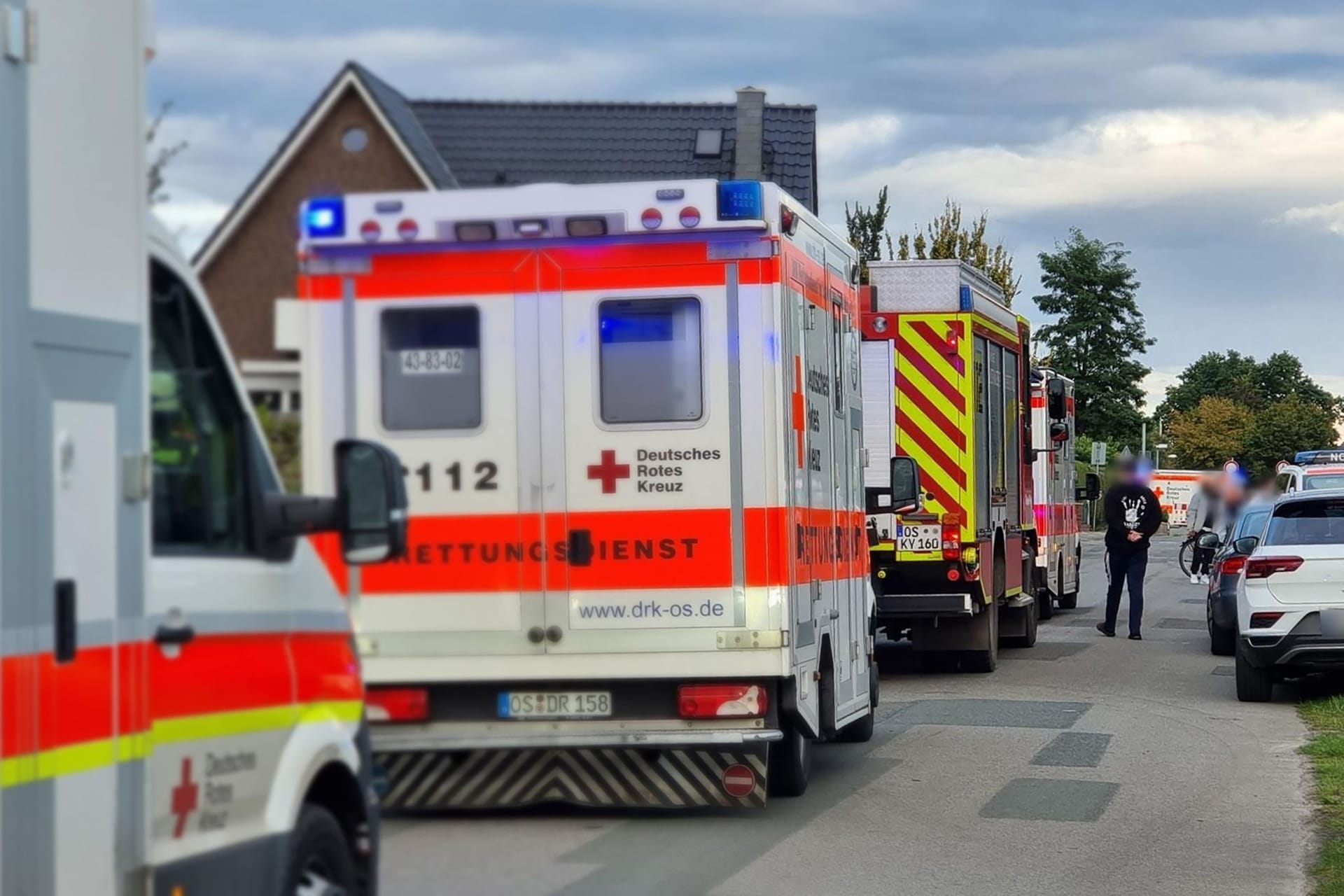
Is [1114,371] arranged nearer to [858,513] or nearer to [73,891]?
[858,513]

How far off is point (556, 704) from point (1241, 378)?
492 feet

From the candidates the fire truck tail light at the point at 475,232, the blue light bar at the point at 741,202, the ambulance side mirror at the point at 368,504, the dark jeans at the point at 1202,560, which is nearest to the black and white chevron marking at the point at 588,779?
the fire truck tail light at the point at 475,232

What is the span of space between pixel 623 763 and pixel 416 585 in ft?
4.40

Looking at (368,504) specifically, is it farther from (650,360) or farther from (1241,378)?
(1241,378)

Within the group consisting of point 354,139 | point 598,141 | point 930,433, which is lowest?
point 930,433

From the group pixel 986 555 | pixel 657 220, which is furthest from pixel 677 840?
pixel 986 555

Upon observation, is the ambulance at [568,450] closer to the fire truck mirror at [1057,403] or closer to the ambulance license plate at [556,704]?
the ambulance license plate at [556,704]

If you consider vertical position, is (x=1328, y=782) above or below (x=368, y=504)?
below

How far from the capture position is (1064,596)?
2700 centimetres

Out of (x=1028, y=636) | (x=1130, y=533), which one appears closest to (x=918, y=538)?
(x=1028, y=636)

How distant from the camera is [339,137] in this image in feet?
30.0

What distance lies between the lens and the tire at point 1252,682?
15.3 metres

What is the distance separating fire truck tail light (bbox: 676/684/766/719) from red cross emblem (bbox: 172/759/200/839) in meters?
4.72

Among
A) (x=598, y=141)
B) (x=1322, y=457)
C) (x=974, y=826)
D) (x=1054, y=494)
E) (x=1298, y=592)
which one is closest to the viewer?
(x=974, y=826)
